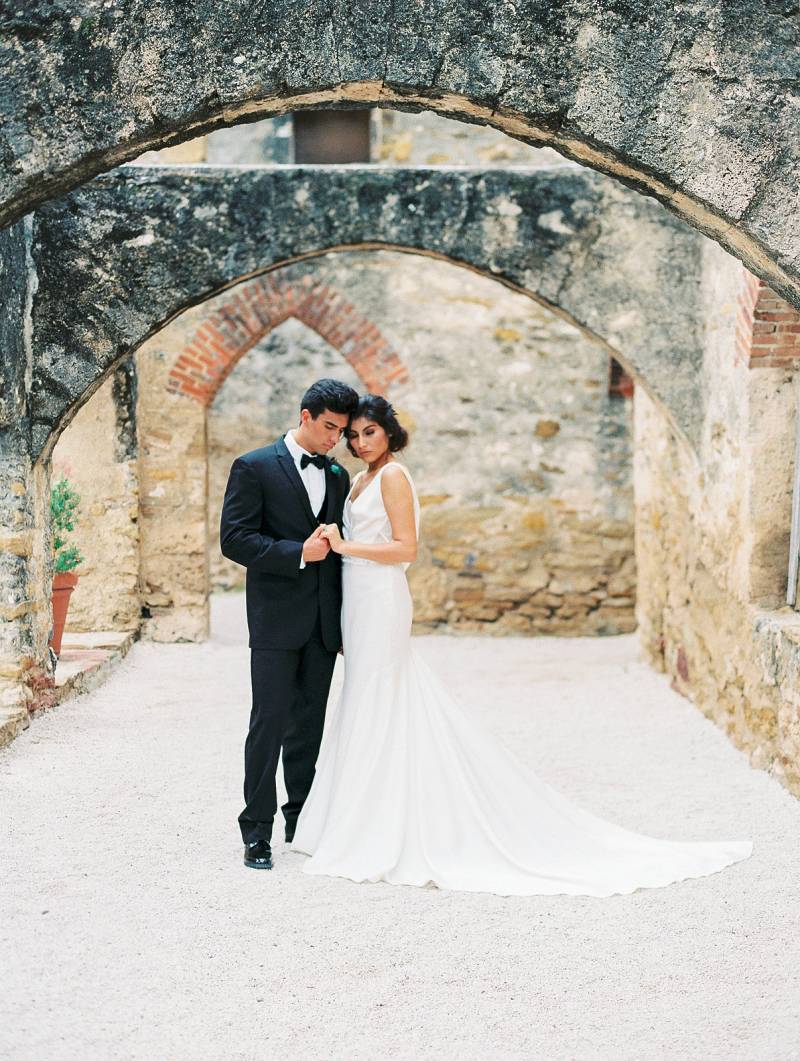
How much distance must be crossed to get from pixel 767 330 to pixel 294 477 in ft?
8.26

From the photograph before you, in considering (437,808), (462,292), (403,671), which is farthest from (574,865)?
(462,292)

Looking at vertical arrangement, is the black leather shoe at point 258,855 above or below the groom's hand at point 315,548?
below

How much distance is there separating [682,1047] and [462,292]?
723 centimetres

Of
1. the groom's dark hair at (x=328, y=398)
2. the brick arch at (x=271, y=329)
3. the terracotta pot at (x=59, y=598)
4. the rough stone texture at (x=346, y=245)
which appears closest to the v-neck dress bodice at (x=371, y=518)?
the groom's dark hair at (x=328, y=398)

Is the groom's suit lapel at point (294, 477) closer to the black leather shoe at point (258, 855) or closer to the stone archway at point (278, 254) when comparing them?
the black leather shoe at point (258, 855)

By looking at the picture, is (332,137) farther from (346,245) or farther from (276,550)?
(276,550)

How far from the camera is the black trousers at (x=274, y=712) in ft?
12.2

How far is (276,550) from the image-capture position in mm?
3705

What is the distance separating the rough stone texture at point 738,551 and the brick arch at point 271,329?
3.07 m

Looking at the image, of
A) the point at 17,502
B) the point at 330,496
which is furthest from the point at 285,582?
the point at 17,502

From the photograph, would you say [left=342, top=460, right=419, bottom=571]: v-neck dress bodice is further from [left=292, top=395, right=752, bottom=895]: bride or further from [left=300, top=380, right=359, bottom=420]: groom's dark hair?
[left=300, top=380, right=359, bottom=420]: groom's dark hair

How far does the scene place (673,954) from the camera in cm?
310

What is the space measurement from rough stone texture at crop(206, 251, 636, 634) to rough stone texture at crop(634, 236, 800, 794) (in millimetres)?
2506

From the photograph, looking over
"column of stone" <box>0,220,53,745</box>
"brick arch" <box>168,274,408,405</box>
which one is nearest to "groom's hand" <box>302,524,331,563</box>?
"column of stone" <box>0,220,53,745</box>
